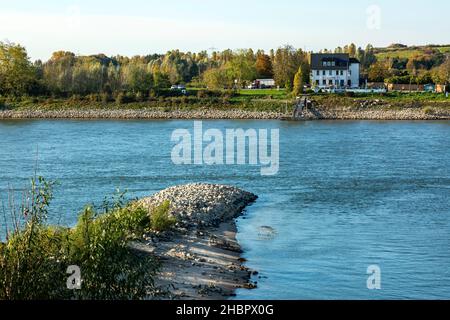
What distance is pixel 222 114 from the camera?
228ft

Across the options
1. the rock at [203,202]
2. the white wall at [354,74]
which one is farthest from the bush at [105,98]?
the rock at [203,202]

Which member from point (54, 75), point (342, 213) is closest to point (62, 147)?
point (342, 213)

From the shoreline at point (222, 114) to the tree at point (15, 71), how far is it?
757cm

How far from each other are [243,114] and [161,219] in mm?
49242

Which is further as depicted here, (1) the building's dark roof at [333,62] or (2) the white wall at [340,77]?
(2) the white wall at [340,77]

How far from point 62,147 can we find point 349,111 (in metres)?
33.2

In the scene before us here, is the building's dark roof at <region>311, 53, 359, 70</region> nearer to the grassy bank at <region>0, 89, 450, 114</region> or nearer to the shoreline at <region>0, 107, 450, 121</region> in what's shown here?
the grassy bank at <region>0, 89, 450, 114</region>

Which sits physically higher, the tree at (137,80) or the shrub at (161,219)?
the tree at (137,80)

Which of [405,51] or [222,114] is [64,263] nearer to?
[222,114]

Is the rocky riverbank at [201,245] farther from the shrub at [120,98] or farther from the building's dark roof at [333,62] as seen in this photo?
the building's dark roof at [333,62]

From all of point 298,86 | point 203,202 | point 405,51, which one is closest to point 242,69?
point 298,86

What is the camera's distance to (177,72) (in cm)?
10081

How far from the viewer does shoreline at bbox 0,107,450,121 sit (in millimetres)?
66688

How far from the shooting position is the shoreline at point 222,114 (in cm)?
6669
